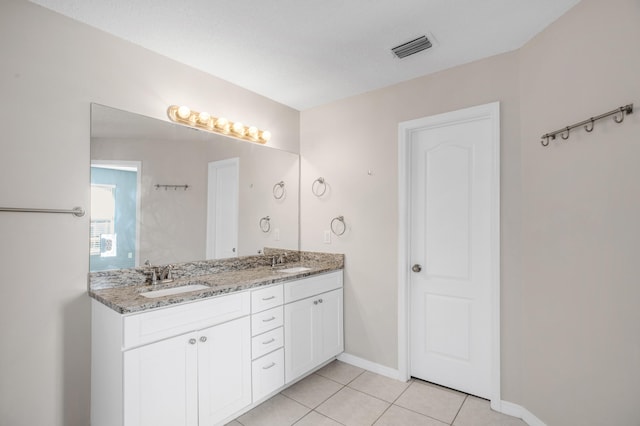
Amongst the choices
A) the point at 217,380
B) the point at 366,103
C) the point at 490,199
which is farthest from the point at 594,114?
the point at 217,380

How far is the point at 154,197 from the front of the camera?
2242 millimetres

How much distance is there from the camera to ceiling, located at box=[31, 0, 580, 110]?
68.0 inches

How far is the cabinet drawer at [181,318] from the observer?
1.57 meters

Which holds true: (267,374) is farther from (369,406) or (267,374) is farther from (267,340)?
(369,406)

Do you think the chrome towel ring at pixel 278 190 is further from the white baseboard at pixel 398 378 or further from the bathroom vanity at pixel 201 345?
the white baseboard at pixel 398 378

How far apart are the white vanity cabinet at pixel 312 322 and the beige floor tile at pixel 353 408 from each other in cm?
33

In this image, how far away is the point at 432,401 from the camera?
230cm

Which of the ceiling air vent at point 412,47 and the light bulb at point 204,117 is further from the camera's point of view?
the light bulb at point 204,117

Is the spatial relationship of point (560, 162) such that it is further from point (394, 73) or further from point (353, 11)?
point (353, 11)

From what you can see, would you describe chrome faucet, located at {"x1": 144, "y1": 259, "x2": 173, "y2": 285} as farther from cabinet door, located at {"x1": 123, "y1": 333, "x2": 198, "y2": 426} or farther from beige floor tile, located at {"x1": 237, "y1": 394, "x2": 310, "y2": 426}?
beige floor tile, located at {"x1": 237, "y1": 394, "x2": 310, "y2": 426}

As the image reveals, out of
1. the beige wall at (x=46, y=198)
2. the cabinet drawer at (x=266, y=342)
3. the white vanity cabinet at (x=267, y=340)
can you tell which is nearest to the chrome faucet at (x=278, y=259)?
the white vanity cabinet at (x=267, y=340)

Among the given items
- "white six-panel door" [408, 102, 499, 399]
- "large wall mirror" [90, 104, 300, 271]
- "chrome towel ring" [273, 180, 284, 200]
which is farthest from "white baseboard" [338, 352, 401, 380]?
"chrome towel ring" [273, 180, 284, 200]

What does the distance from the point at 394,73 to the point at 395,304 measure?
190cm

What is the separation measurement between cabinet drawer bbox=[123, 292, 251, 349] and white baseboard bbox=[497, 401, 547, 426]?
6.14ft
